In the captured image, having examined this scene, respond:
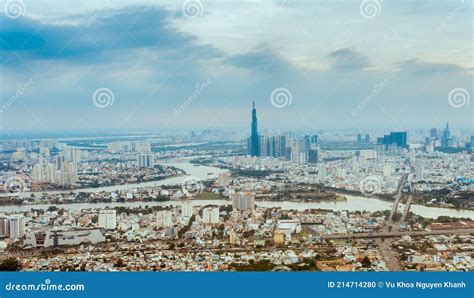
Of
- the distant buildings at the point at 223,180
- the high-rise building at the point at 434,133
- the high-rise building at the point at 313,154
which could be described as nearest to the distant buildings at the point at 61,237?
the distant buildings at the point at 223,180

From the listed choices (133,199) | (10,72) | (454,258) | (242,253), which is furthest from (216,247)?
(10,72)

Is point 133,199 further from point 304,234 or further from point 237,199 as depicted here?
point 304,234

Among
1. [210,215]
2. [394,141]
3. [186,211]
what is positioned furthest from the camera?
[394,141]

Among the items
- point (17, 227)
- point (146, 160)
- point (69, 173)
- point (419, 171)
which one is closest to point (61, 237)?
point (17, 227)

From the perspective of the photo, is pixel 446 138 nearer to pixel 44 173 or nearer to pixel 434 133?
pixel 434 133

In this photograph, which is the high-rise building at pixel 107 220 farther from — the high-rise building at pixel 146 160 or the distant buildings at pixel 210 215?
the distant buildings at pixel 210 215

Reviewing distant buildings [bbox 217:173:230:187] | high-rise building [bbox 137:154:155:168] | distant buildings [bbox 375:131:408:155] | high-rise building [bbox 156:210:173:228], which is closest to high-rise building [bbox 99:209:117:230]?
high-rise building [bbox 156:210:173:228]
